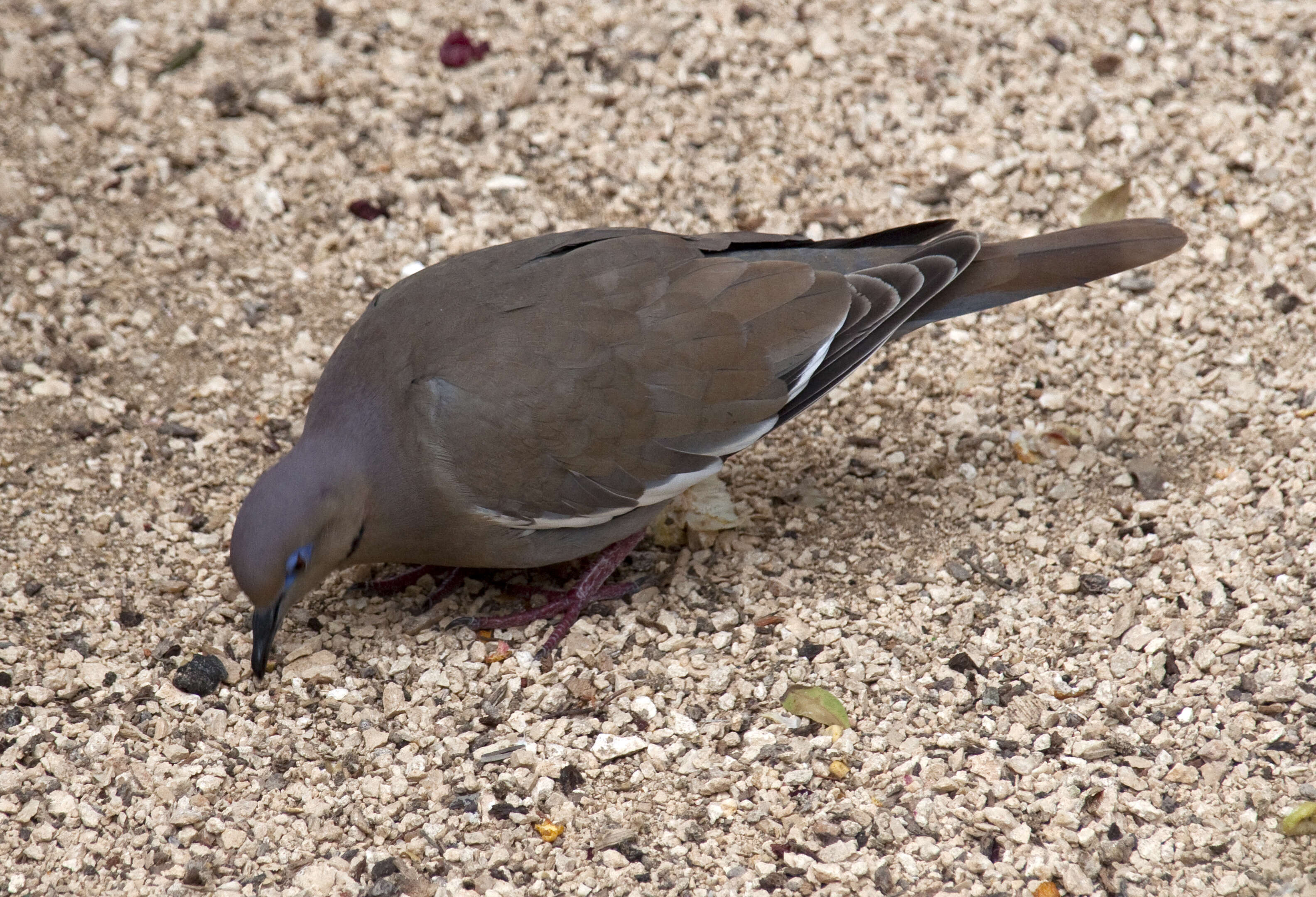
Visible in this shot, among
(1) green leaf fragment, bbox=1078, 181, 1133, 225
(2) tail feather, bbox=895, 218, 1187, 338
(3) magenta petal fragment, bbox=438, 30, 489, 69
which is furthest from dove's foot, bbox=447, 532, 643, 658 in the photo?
(3) magenta petal fragment, bbox=438, 30, 489, 69

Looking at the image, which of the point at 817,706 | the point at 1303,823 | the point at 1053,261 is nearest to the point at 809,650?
the point at 817,706

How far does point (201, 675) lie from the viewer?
3.64 m

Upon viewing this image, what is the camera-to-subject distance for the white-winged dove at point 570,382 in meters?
3.56

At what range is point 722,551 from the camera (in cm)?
416

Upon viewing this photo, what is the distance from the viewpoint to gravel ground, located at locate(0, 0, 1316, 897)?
324 centimetres

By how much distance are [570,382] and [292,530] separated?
87 cm

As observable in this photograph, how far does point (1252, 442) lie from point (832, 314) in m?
1.55

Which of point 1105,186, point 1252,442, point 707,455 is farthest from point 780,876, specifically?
point 1105,186

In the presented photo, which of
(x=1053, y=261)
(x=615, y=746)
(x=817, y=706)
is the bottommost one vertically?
(x=615, y=746)

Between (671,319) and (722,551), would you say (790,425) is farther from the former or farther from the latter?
(671,319)

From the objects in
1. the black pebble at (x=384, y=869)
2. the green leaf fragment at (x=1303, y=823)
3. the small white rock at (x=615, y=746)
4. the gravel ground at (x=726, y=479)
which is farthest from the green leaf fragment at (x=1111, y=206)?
the black pebble at (x=384, y=869)

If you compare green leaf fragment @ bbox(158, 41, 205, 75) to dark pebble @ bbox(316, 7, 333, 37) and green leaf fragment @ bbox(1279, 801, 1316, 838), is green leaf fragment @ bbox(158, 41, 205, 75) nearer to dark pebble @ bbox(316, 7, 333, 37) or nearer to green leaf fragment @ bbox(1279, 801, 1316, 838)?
dark pebble @ bbox(316, 7, 333, 37)

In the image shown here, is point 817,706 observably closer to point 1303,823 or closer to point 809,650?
point 809,650

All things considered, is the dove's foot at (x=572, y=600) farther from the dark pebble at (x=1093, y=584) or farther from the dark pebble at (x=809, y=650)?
the dark pebble at (x=1093, y=584)
